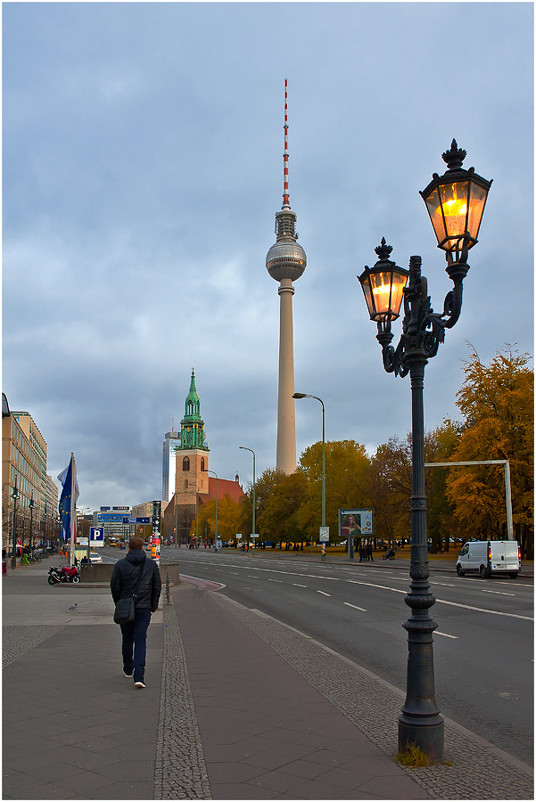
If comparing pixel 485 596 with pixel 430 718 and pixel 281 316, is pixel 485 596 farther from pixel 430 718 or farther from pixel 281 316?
pixel 281 316

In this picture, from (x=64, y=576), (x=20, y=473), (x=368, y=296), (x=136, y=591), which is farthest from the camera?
(x=20, y=473)

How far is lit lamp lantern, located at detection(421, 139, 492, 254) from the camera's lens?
6.19 metres

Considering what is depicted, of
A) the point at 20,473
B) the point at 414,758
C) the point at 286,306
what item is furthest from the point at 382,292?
the point at 286,306

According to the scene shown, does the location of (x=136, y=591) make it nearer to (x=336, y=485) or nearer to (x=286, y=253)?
(x=336, y=485)

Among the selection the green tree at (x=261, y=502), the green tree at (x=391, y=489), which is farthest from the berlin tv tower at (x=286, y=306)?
the green tree at (x=391, y=489)

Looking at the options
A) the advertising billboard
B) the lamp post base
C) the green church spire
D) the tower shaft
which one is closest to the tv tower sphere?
the tower shaft

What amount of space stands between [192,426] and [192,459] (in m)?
7.93

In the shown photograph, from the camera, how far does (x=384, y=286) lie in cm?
779

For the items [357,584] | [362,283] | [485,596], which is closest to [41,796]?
[362,283]

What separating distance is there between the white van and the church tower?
133764 millimetres

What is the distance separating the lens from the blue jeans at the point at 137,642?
325 inches

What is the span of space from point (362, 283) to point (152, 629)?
942 centimetres

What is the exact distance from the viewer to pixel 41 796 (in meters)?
4.80

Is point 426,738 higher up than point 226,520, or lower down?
higher up
